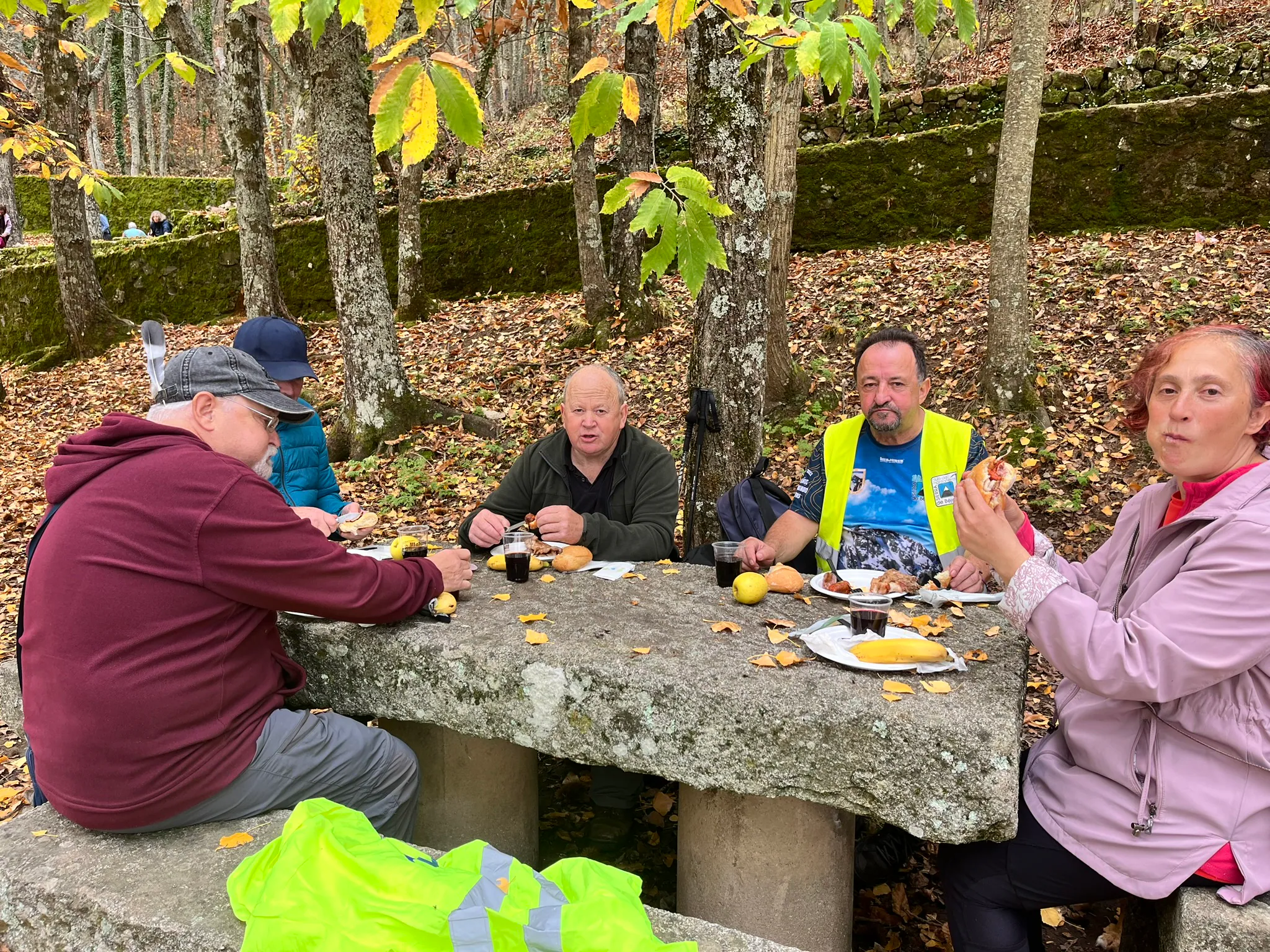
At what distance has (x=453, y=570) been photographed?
312 cm

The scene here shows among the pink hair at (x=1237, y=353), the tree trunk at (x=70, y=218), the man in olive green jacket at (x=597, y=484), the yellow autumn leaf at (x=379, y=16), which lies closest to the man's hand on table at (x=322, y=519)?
the man in olive green jacket at (x=597, y=484)

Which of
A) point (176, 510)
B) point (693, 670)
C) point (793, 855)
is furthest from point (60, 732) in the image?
point (793, 855)

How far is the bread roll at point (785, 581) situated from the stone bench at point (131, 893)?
132 centimetres

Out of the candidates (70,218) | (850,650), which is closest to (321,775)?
(850,650)

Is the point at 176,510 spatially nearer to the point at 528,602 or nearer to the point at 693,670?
the point at 528,602

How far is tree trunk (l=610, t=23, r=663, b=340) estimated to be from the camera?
363 inches

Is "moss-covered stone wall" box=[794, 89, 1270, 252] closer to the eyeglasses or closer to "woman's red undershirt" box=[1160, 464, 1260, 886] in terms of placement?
"woman's red undershirt" box=[1160, 464, 1260, 886]

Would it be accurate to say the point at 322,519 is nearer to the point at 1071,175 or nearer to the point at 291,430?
the point at 291,430

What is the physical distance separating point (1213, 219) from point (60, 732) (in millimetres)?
11130

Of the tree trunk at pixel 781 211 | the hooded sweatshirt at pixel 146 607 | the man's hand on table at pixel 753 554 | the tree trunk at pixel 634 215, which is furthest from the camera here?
the tree trunk at pixel 634 215

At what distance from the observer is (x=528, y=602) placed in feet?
10.3

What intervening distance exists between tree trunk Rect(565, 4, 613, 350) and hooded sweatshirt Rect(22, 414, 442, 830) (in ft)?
25.5

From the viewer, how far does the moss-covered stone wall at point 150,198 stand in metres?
25.2

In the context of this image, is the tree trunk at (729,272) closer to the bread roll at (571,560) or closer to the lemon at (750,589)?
the bread roll at (571,560)
